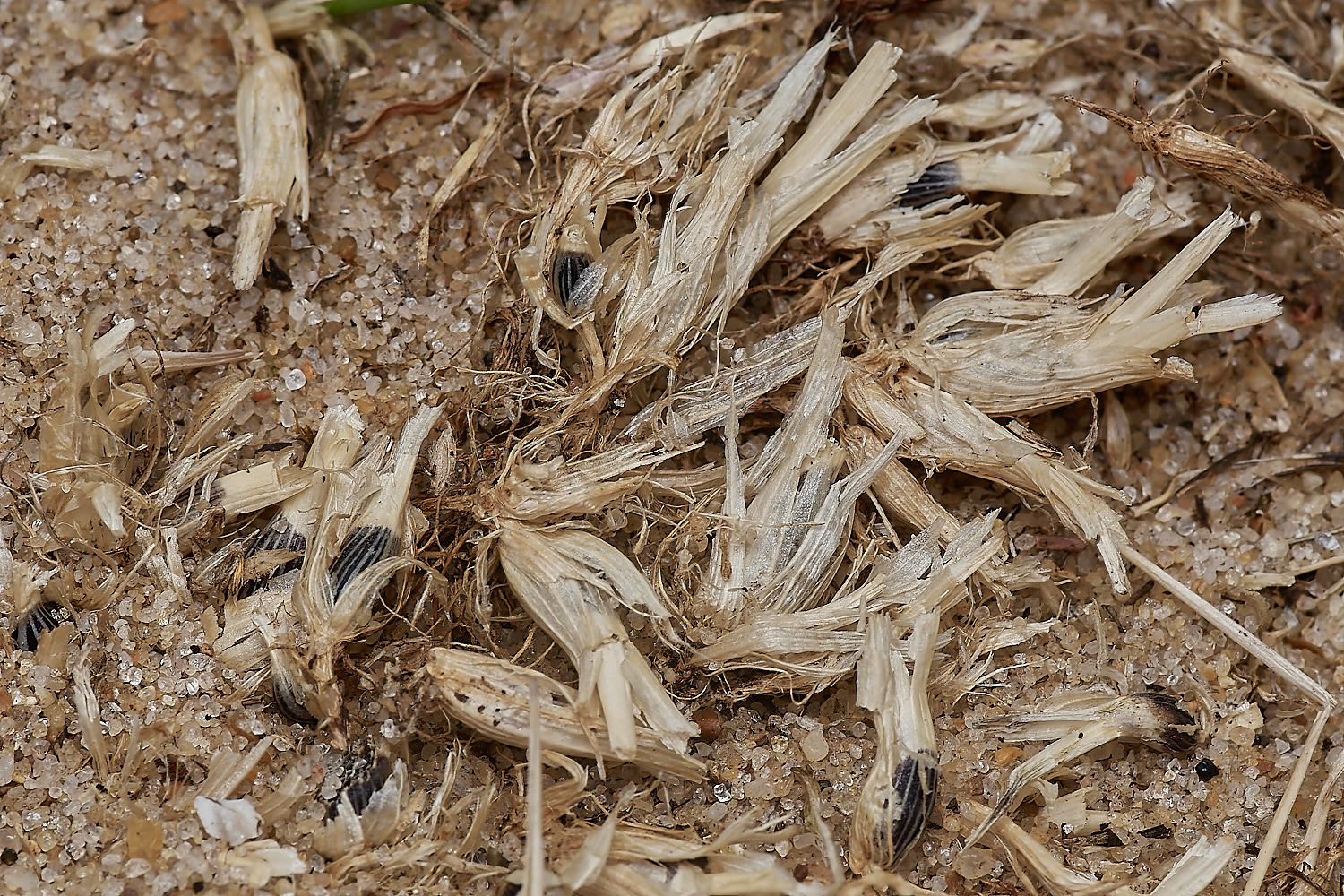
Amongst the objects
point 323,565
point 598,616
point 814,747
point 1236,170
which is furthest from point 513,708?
point 1236,170

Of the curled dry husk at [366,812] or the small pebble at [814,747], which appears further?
the small pebble at [814,747]

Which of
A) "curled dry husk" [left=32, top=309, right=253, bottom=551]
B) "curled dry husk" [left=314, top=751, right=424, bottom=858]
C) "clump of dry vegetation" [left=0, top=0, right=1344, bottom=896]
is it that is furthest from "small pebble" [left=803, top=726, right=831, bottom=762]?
"curled dry husk" [left=32, top=309, right=253, bottom=551]

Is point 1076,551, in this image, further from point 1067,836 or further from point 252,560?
point 252,560

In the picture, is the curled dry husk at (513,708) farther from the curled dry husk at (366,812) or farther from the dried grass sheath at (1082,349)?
the dried grass sheath at (1082,349)

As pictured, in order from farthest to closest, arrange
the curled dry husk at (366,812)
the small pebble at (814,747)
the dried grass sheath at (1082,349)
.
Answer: the dried grass sheath at (1082,349) < the small pebble at (814,747) < the curled dry husk at (366,812)

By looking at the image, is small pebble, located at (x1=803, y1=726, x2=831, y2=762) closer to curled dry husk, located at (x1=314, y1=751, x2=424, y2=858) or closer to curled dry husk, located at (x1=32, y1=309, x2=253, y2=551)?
curled dry husk, located at (x1=314, y1=751, x2=424, y2=858)

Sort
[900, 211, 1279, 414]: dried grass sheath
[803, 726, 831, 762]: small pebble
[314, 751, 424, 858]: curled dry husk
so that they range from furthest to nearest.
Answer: [900, 211, 1279, 414]: dried grass sheath
[803, 726, 831, 762]: small pebble
[314, 751, 424, 858]: curled dry husk

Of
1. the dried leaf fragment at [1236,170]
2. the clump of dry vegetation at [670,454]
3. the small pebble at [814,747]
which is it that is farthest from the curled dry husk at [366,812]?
the dried leaf fragment at [1236,170]

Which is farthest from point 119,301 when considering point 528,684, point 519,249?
point 528,684

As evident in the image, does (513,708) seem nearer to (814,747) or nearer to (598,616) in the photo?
(598,616)

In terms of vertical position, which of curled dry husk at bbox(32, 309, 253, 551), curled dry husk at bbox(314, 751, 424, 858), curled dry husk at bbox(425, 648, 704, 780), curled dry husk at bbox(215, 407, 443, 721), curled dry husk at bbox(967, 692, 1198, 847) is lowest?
curled dry husk at bbox(967, 692, 1198, 847)
